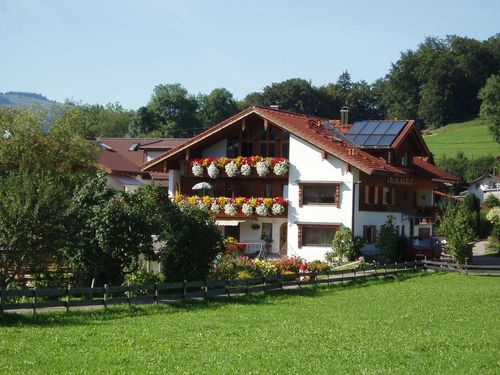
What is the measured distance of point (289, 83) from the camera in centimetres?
12719

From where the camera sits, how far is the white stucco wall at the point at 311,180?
168ft

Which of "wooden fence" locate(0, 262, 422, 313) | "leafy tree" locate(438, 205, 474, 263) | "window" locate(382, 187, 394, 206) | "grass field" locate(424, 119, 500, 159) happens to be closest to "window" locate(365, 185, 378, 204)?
"window" locate(382, 187, 394, 206)

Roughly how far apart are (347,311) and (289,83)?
330 ft

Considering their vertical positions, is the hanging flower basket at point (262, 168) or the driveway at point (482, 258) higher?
the hanging flower basket at point (262, 168)

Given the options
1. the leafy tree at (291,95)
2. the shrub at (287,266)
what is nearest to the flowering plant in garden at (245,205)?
the shrub at (287,266)

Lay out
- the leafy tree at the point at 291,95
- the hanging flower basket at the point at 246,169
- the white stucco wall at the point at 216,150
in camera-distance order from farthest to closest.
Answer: the leafy tree at the point at 291,95, the white stucco wall at the point at 216,150, the hanging flower basket at the point at 246,169

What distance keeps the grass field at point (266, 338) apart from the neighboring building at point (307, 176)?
1869 cm

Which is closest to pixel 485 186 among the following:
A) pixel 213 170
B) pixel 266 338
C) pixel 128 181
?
pixel 128 181

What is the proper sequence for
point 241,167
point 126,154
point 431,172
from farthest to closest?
point 126,154
point 431,172
point 241,167

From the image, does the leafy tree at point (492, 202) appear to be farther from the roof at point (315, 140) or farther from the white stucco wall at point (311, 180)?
the white stucco wall at point (311, 180)

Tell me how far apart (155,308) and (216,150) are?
28293mm

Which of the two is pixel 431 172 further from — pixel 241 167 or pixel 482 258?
pixel 241 167

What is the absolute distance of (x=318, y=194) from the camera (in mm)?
52375

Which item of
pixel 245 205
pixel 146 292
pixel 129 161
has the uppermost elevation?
pixel 129 161
